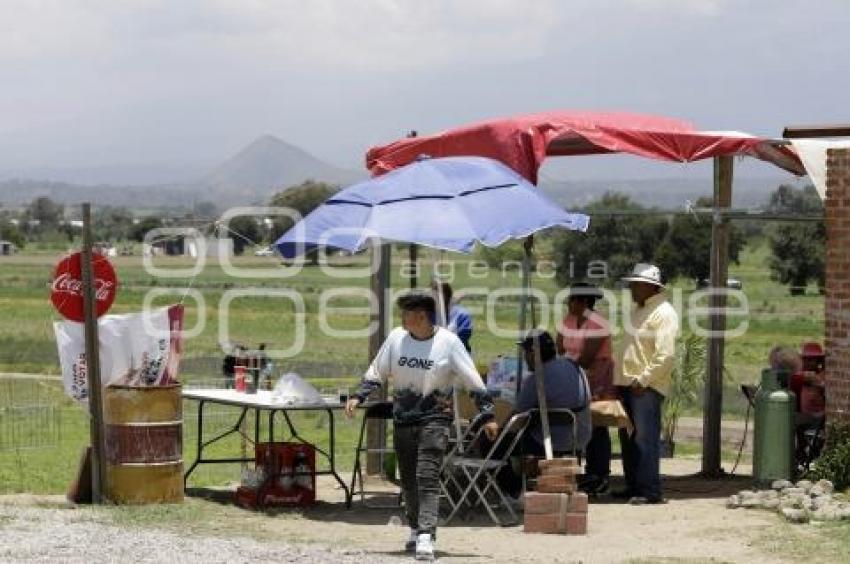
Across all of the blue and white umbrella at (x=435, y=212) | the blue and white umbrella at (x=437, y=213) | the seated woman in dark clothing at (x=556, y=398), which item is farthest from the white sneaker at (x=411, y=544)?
the blue and white umbrella at (x=435, y=212)

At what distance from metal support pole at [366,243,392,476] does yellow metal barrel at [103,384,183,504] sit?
2679 millimetres

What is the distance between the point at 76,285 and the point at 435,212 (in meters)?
2.73

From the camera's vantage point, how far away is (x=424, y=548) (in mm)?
10133

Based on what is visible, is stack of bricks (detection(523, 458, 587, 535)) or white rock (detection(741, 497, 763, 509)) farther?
white rock (detection(741, 497, 763, 509))

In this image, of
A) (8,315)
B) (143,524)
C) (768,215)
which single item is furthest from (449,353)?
(8,315)

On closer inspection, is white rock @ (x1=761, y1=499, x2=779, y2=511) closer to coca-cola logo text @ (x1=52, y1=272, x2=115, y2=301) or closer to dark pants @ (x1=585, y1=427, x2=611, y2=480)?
dark pants @ (x1=585, y1=427, x2=611, y2=480)

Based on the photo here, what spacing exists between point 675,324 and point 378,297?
3005 mm

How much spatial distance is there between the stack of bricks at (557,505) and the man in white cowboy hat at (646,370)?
1498mm

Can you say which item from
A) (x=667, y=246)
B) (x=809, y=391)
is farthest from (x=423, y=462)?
(x=667, y=246)

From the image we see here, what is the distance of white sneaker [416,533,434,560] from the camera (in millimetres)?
10125

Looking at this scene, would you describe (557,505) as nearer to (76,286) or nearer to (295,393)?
(295,393)

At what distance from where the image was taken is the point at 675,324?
1270cm

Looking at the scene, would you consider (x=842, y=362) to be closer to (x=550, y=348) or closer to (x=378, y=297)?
(x=550, y=348)

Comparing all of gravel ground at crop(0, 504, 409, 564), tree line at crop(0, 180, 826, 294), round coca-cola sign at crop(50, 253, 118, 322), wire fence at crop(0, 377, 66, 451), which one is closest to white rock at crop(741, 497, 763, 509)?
gravel ground at crop(0, 504, 409, 564)
